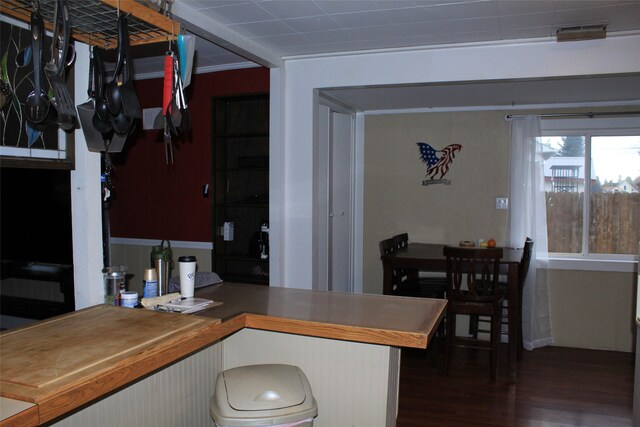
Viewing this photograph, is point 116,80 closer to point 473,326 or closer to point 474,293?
point 474,293

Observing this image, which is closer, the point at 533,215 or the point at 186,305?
the point at 186,305

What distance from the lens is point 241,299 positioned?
2.24m

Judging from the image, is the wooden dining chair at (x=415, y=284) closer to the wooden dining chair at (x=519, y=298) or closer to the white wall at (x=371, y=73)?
the wooden dining chair at (x=519, y=298)

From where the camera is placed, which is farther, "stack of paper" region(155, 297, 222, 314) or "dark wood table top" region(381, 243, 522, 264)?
"dark wood table top" region(381, 243, 522, 264)

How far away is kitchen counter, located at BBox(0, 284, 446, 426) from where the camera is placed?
49.4 inches

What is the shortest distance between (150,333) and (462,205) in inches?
153

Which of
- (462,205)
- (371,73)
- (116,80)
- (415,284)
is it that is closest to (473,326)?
(415,284)

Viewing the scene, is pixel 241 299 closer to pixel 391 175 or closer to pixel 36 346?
pixel 36 346

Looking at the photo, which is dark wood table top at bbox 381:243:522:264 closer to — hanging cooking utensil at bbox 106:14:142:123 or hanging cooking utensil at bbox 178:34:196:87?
hanging cooking utensil at bbox 178:34:196:87

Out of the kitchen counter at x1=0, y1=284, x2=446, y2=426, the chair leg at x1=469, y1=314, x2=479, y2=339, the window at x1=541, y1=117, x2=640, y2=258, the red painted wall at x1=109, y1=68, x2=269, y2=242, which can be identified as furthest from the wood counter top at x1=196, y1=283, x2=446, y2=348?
the window at x1=541, y1=117, x2=640, y2=258

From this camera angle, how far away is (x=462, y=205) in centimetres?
499

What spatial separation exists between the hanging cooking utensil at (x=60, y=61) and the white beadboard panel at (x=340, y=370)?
1100 millimetres

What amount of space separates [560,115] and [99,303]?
4.13 metres

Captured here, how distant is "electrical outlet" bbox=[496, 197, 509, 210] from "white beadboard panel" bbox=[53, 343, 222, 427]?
3.44m
